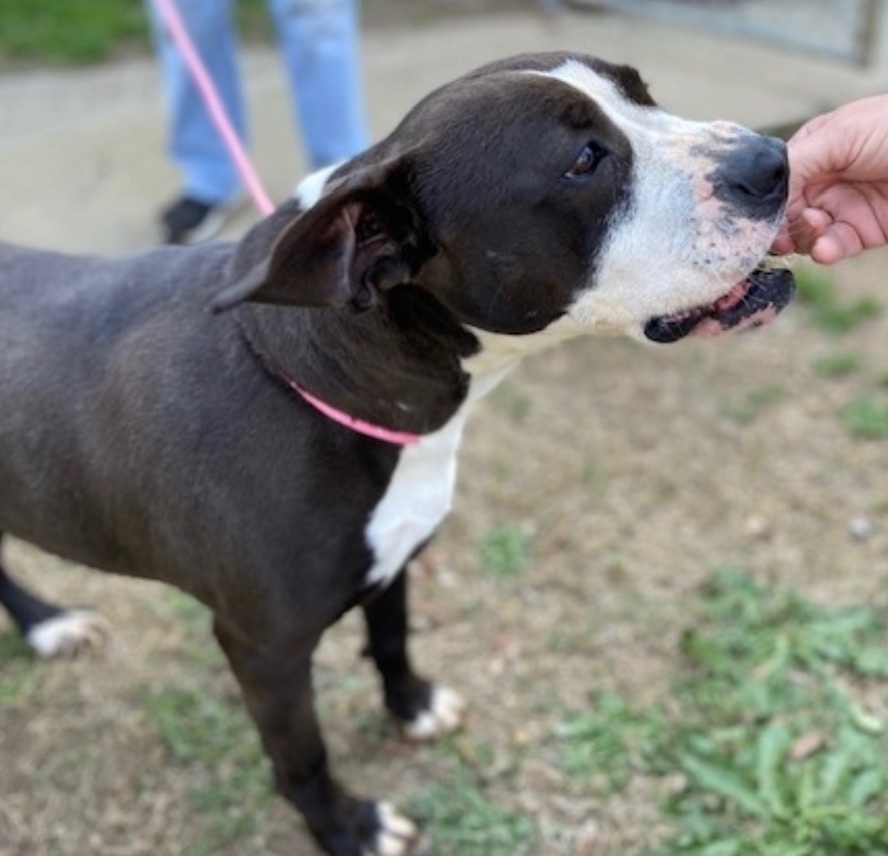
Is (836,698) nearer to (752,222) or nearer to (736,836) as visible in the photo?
(736,836)

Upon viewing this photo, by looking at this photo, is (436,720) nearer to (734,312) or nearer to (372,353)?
(372,353)

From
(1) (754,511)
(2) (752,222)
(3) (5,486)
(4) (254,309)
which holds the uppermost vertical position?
(2) (752,222)

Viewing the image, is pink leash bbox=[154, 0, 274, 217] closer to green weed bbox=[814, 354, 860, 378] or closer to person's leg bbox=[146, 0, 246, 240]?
person's leg bbox=[146, 0, 246, 240]

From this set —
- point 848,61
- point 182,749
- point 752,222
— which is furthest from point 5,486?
point 848,61

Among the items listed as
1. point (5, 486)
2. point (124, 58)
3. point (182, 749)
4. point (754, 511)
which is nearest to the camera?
point (5, 486)

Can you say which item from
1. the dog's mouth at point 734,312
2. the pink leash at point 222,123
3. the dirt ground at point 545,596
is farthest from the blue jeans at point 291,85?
the dog's mouth at point 734,312

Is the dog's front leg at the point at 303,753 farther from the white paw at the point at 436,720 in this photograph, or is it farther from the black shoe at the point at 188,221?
the black shoe at the point at 188,221

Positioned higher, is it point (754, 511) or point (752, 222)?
point (752, 222)

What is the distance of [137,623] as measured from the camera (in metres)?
3.10

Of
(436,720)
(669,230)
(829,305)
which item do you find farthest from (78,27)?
(669,230)

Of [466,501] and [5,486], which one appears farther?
[466,501]

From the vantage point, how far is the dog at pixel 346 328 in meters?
1.81

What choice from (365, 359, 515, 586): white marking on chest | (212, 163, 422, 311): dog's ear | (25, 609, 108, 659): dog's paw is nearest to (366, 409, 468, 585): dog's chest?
(365, 359, 515, 586): white marking on chest

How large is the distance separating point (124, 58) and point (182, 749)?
4351mm
